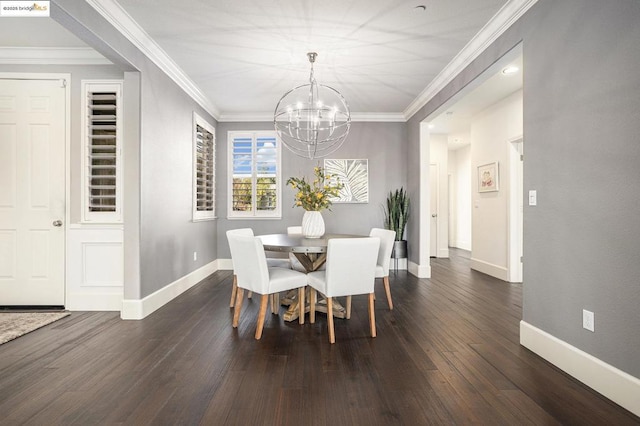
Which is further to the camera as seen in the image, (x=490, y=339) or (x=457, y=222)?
(x=457, y=222)

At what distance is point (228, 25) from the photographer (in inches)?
115

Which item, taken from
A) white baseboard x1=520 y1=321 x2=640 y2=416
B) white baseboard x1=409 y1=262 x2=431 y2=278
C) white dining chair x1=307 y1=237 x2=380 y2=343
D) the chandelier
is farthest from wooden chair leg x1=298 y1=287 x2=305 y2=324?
white baseboard x1=409 y1=262 x2=431 y2=278

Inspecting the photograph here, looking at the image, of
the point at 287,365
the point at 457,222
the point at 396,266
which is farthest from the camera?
the point at 457,222

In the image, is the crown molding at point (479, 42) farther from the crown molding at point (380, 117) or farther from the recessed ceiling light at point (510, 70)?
the crown molding at point (380, 117)

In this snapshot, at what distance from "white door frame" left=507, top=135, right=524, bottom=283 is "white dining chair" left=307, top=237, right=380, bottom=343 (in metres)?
3.06

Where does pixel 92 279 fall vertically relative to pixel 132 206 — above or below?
below

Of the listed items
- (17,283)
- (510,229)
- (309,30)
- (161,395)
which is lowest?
(161,395)

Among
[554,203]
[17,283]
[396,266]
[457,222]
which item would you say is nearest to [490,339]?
[554,203]

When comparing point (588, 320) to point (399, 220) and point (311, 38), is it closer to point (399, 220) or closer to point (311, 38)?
point (311, 38)

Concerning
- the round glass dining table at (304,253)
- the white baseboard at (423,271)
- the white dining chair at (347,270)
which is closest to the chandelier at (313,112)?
the round glass dining table at (304,253)

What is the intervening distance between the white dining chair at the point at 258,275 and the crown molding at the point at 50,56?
7.87ft

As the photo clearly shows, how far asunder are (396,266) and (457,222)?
416 centimetres

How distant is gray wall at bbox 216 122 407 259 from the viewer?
575 cm

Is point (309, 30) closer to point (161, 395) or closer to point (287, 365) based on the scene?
point (287, 365)
